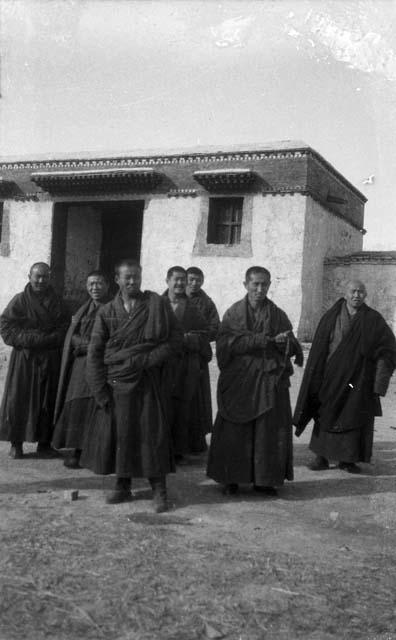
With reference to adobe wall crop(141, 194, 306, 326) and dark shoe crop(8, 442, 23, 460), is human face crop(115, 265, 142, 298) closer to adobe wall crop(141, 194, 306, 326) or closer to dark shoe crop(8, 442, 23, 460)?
dark shoe crop(8, 442, 23, 460)

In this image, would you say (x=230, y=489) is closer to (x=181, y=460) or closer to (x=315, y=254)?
(x=181, y=460)

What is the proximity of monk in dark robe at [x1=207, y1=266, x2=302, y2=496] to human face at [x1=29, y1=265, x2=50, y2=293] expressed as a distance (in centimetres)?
194

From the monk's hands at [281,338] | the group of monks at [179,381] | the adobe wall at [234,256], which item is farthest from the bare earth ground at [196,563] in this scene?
the adobe wall at [234,256]

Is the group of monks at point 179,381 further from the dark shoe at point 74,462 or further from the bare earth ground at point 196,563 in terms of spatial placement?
the bare earth ground at point 196,563

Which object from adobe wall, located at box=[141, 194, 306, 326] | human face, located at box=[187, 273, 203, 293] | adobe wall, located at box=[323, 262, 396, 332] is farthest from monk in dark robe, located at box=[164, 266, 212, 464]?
adobe wall, located at box=[323, 262, 396, 332]

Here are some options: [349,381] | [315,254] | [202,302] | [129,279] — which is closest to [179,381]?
[202,302]

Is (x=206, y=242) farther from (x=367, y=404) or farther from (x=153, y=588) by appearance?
(x=153, y=588)

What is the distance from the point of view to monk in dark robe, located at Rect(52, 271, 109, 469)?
5609 mm

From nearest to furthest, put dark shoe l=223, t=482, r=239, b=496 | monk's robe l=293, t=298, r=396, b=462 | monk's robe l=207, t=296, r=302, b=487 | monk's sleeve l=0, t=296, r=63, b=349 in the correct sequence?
monk's robe l=207, t=296, r=302, b=487, dark shoe l=223, t=482, r=239, b=496, monk's robe l=293, t=298, r=396, b=462, monk's sleeve l=0, t=296, r=63, b=349

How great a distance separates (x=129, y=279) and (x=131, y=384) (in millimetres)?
731

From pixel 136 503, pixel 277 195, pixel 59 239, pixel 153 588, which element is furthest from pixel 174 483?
pixel 59 239

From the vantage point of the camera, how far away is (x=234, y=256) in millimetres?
16047

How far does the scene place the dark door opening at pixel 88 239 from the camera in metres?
18.1

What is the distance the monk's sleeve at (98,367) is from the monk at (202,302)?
6.05 ft
